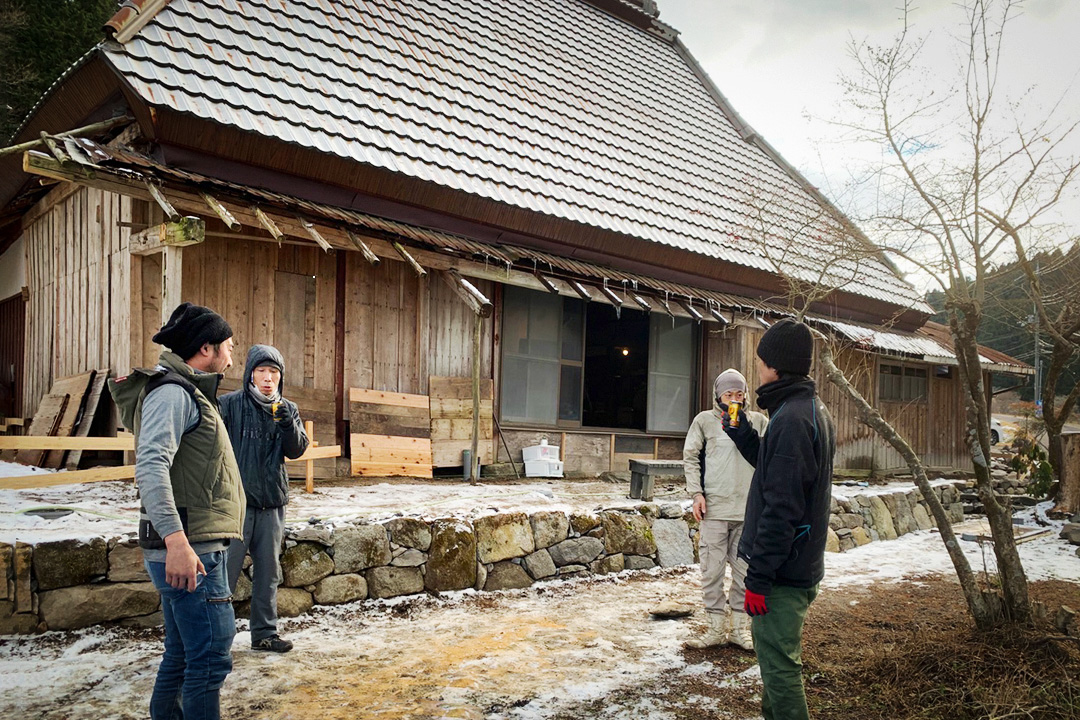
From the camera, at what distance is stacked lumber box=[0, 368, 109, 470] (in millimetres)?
7094

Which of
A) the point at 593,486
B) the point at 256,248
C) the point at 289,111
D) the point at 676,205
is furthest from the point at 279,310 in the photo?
the point at 676,205

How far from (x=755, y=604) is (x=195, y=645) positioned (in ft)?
7.13

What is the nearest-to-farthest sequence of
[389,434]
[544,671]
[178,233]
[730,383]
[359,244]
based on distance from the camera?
[544,671] < [730,383] < [178,233] < [359,244] < [389,434]

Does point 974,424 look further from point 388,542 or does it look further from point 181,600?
point 181,600

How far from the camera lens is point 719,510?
5082 millimetres

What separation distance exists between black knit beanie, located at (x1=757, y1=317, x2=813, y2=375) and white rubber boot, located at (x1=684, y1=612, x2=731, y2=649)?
2.44 metres

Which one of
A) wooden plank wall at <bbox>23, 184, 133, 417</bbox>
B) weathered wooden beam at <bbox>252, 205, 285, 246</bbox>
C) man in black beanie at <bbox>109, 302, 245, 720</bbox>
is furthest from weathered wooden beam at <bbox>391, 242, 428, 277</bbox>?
man in black beanie at <bbox>109, 302, 245, 720</bbox>

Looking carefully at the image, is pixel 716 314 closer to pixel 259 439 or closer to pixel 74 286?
pixel 259 439

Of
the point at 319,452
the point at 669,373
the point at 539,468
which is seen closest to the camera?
the point at 319,452

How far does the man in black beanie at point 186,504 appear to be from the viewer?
2607 millimetres

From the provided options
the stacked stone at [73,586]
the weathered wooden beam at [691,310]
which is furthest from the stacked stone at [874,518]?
the stacked stone at [73,586]

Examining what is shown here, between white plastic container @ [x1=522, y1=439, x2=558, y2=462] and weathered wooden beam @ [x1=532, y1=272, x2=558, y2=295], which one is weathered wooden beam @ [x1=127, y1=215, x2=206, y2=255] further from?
white plastic container @ [x1=522, y1=439, x2=558, y2=462]

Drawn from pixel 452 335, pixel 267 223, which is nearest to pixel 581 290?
pixel 452 335

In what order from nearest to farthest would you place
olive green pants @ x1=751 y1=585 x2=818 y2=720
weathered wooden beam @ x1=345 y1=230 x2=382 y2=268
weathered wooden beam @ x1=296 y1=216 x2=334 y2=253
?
1. olive green pants @ x1=751 y1=585 x2=818 y2=720
2. weathered wooden beam @ x1=296 y1=216 x2=334 y2=253
3. weathered wooden beam @ x1=345 y1=230 x2=382 y2=268
